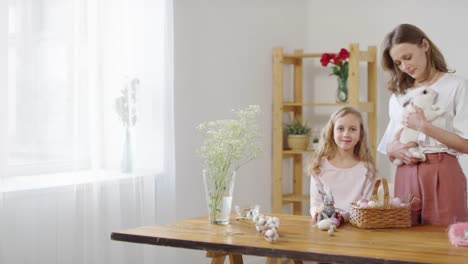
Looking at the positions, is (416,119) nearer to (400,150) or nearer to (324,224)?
(400,150)

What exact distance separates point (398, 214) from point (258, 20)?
8.81 feet

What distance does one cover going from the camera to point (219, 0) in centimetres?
470

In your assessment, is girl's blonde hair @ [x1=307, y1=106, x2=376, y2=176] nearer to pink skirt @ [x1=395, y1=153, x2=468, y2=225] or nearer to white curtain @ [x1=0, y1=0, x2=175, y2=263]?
pink skirt @ [x1=395, y1=153, x2=468, y2=225]

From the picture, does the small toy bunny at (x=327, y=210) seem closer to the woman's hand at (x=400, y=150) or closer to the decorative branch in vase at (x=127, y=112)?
the woman's hand at (x=400, y=150)

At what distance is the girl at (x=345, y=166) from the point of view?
2984mm

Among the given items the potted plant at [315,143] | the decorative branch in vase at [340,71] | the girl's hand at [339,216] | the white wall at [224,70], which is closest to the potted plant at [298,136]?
the potted plant at [315,143]

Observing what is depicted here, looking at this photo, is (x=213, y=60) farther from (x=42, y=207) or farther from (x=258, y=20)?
(x=42, y=207)

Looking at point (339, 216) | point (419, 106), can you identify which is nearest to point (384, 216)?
point (339, 216)

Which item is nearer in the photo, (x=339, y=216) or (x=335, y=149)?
(x=339, y=216)

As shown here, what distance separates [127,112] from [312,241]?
1917mm

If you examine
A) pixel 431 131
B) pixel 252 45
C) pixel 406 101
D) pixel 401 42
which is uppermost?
pixel 252 45

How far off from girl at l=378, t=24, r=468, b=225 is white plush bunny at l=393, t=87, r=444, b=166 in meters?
0.02

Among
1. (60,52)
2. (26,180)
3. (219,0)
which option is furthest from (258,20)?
(26,180)

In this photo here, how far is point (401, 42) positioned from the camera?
9.24 feet
